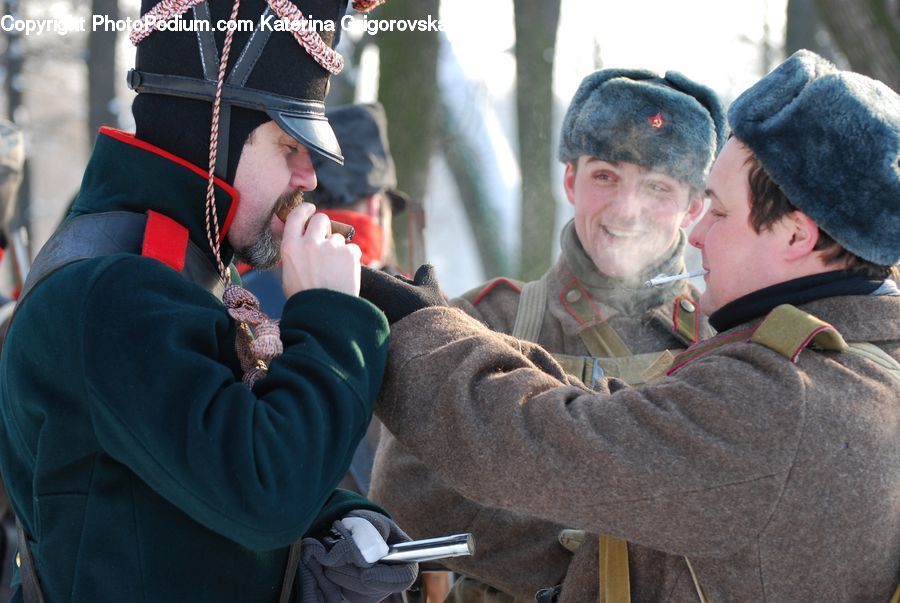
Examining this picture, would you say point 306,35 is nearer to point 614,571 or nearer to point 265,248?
point 265,248

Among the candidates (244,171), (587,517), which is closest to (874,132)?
(587,517)

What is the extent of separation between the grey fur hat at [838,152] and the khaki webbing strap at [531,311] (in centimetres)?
121

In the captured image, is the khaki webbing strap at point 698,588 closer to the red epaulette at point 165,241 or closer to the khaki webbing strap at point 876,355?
the khaki webbing strap at point 876,355

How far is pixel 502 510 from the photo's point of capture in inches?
115

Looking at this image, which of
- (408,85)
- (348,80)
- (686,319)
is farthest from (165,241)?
(348,80)

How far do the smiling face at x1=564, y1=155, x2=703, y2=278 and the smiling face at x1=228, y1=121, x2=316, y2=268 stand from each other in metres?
1.23

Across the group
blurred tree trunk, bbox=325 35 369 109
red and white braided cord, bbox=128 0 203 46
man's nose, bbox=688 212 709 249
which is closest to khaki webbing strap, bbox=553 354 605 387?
man's nose, bbox=688 212 709 249

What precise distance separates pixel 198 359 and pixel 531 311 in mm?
1589

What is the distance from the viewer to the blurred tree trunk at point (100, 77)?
12.3 m

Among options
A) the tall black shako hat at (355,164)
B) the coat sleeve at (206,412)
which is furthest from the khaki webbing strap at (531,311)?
the tall black shako hat at (355,164)

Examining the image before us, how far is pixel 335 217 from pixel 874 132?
2920 mm

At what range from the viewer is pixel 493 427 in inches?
82.6

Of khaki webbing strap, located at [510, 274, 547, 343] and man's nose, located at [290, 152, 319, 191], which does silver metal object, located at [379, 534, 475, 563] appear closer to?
man's nose, located at [290, 152, 319, 191]

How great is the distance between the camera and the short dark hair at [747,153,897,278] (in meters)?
2.19
